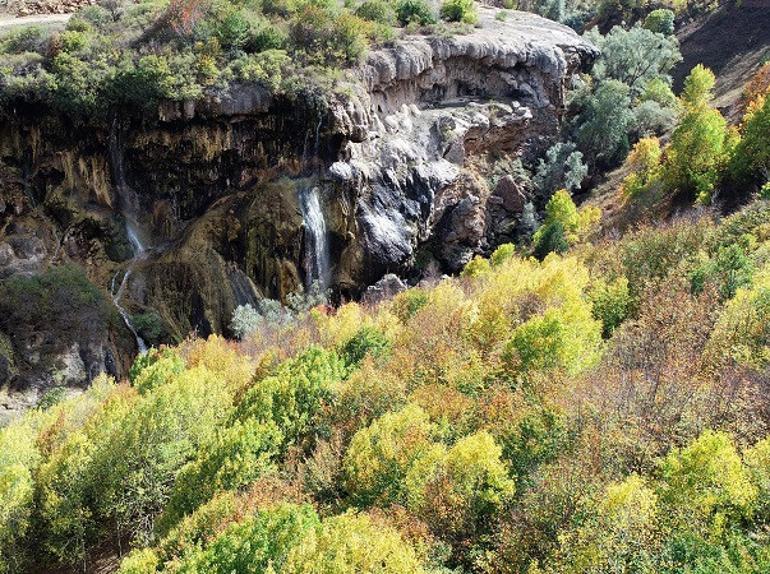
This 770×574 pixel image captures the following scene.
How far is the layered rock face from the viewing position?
39.0 m

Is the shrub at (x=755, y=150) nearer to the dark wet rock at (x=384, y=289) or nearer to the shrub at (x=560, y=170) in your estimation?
the shrub at (x=560, y=170)

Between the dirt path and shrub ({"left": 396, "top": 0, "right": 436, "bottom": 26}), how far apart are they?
2801cm

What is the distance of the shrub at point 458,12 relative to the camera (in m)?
54.1

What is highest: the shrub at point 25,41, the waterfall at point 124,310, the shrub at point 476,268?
the shrub at point 25,41

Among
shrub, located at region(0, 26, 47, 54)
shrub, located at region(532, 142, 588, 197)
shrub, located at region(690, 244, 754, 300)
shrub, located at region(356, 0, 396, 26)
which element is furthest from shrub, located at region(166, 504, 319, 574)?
shrub, located at region(532, 142, 588, 197)

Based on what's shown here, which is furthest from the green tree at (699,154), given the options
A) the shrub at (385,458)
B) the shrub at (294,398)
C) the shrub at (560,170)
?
the shrub at (385,458)

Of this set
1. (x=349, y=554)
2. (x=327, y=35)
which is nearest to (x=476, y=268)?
(x=327, y=35)

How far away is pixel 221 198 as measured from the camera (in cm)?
4112

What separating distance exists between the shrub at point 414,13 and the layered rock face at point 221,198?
8.30 meters

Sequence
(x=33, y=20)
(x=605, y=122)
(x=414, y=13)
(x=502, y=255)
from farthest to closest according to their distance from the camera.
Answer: (x=605, y=122) → (x=414, y=13) → (x=33, y=20) → (x=502, y=255)

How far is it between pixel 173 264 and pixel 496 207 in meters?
28.0

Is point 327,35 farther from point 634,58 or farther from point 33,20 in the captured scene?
point 634,58

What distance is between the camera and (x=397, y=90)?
47.7m

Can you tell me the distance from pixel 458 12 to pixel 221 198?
3024 centimetres
